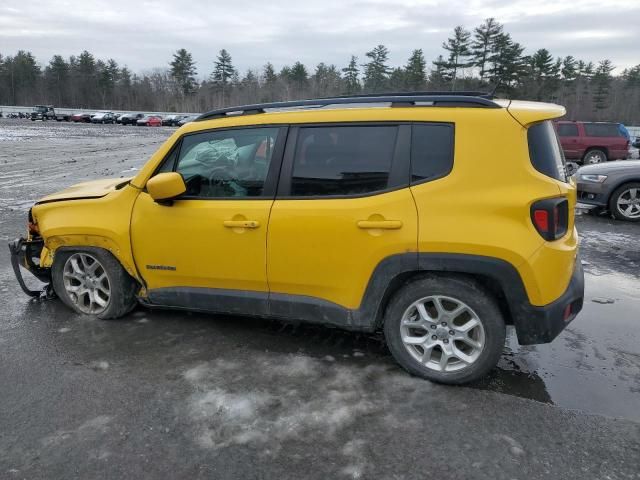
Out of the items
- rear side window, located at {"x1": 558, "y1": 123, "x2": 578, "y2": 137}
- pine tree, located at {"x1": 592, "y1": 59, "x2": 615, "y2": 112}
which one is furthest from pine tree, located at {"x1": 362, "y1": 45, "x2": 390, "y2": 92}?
rear side window, located at {"x1": 558, "y1": 123, "x2": 578, "y2": 137}

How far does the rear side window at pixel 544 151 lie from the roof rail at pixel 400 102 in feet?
0.95

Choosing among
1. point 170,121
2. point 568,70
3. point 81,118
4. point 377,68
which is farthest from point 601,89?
point 81,118

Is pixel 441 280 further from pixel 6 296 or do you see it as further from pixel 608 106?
pixel 608 106

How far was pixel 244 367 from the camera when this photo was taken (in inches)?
142

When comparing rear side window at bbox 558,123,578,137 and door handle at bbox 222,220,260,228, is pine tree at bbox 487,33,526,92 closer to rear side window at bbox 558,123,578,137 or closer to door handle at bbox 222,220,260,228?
rear side window at bbox 558,123,578,137

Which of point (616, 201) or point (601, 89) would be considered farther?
point (601, 89)

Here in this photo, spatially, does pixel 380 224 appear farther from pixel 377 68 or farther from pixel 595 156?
pixel 377 68

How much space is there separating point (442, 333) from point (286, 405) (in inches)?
43.3

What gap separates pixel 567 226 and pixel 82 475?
3.09 m

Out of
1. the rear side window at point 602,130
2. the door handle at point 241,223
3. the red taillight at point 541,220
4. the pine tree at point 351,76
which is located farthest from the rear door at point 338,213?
the pine tree at point 351,76

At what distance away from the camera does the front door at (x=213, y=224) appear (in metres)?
3.68

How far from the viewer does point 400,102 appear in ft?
11.2

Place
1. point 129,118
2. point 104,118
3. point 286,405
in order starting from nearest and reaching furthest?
point 286,405 < point 129,118 < point 104,118

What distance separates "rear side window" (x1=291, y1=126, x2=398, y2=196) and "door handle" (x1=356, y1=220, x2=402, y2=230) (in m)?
0.22
